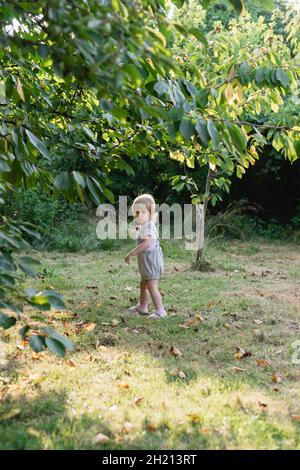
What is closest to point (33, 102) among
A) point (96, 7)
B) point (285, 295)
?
point (96, 7)

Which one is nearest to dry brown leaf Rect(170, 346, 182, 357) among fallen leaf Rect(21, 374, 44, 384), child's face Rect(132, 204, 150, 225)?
fallen leaf Rect(21, 374, 44, 384)

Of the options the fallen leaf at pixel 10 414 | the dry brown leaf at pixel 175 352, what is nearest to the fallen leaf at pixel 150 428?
the fallen leaf at pixel 10 414

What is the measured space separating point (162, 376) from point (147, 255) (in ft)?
6.25

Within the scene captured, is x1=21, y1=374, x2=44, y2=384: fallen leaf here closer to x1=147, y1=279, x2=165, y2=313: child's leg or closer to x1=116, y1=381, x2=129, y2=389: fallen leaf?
x1=116, y1=381, x2=129, y2=389: fallen leaf

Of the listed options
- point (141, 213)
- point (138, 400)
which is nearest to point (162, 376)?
point (138, 400)

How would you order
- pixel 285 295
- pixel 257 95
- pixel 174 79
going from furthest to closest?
pixel 285 295 < pixel 257 95 < pixel 174 79

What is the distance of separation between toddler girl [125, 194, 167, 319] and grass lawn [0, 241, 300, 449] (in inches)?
8.5

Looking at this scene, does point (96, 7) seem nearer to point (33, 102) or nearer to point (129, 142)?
point (129, 142)

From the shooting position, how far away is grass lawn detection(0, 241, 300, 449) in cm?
248

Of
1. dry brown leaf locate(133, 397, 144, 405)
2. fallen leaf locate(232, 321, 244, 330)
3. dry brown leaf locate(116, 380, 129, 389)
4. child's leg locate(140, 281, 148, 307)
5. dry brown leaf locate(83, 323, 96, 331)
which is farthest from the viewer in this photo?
child's leg locate(140, 281, 148, 307)

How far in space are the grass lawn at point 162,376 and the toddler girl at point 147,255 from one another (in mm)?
216

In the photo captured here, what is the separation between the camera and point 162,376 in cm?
328

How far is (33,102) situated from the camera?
3.90m
